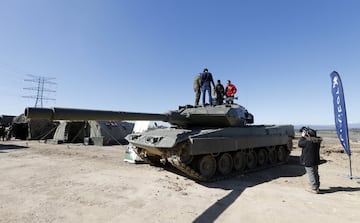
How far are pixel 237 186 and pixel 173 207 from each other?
2.63 m

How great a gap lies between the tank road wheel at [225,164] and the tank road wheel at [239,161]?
0.83ft

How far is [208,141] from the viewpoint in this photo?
7633 millimetres

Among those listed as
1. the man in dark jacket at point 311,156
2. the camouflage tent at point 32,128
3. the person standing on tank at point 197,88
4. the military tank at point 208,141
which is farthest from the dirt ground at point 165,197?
the camouflage tent at point 32,128

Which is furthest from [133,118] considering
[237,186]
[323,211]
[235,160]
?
[323,211]

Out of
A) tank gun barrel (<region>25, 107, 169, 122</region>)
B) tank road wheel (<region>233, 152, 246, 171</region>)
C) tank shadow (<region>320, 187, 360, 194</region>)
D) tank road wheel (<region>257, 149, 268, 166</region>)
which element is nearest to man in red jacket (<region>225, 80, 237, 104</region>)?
tank road wheel (<region>257, 149, 268, 166</region>)

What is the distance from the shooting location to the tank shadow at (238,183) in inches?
191

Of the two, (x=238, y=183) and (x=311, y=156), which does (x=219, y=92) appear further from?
(x=311, y=156)

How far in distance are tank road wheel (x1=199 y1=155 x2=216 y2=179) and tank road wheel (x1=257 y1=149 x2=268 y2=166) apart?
2.83 m

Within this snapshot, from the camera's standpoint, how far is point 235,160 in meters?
8.98

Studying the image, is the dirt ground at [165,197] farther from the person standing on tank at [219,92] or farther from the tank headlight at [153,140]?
the person standing on tank at [219,92]

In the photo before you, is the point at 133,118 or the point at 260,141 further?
the point at 260,141

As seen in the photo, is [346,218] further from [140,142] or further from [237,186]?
[140,142]

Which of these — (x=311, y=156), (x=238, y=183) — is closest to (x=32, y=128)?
(x=238, y=183)

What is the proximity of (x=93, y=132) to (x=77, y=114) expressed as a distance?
17.0m
